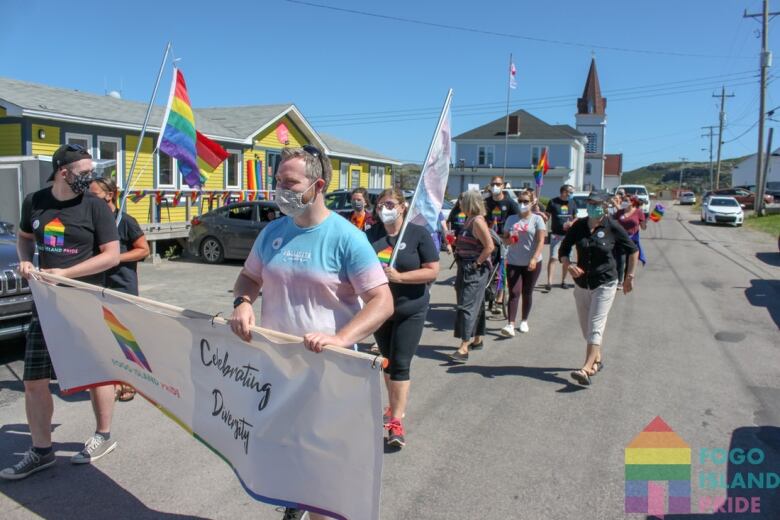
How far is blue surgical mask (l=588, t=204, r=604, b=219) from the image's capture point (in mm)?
5676

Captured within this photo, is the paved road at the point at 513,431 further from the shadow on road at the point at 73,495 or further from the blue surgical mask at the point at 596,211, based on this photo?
the blue surgical mask at the point at 596,211

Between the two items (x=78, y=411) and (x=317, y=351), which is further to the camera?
(x=78, y=411)

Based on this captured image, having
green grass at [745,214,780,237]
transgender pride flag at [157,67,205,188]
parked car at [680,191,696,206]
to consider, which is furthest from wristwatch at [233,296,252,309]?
parked car at [680,191,696,206]

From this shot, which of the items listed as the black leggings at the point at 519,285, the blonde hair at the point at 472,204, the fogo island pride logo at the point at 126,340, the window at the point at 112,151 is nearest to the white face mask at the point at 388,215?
the fogo island pride logo at the point at 126,340

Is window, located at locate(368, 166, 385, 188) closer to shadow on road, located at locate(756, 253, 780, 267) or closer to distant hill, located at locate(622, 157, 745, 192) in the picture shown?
shadow on road, located at locate(756, 253, 780, 267)

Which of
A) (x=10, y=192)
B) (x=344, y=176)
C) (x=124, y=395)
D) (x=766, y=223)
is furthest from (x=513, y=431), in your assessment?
(x=766, y=223)

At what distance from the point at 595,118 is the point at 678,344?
261 ft

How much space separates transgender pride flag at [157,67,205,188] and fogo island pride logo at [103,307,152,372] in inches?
155

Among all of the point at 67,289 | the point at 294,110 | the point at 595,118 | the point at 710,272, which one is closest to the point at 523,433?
the point at 67,289

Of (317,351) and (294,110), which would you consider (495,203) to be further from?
(294,110)

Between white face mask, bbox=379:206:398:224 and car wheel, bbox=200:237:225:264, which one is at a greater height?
white face mask, bbox=379:206:398:224

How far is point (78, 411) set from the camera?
4.77 metres

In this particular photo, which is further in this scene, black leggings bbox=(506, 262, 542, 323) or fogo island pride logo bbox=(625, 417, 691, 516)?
black leggings bbox=(506, 262, 542, 323)

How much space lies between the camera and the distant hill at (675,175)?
124 meters
